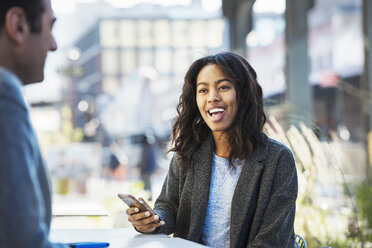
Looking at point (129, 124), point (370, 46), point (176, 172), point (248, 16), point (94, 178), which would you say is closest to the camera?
point (176, 172)

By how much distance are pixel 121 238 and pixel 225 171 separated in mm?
451

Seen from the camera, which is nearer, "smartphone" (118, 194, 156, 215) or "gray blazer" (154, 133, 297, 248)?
"smartphone" (118, 194, 156, 215)

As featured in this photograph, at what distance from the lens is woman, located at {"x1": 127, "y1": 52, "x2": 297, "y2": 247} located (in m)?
1.66

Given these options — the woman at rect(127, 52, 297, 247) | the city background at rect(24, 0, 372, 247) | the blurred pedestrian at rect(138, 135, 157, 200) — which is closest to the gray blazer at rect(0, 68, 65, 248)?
the city background at rect(24, 0, 372, 247)

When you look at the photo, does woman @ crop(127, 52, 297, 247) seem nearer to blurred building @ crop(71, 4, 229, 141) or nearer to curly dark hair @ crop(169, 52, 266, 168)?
curly dark hair @ crop(169, 52, 266, 168)

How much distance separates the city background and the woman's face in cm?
38

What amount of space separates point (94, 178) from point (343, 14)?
25.6 ft

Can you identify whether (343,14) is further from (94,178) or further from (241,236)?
(241,236)

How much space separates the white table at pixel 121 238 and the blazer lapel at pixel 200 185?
6.9 inches

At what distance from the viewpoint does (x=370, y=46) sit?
4395 millimetres

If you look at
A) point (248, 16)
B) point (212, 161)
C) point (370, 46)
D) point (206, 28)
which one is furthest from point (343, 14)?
point (206, 28)

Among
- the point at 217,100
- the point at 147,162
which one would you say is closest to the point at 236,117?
the point at 217,100

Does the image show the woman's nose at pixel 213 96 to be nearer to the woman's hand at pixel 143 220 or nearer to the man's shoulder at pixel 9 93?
the woman's hand at pixel 143 220

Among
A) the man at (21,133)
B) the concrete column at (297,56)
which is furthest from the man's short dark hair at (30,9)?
the concrete column at (297,56)
